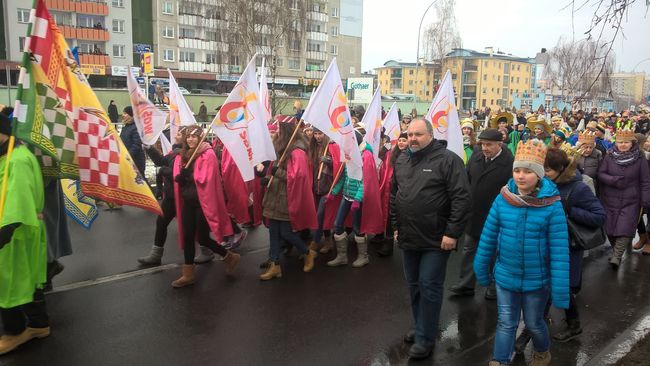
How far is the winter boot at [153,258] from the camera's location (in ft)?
21.8

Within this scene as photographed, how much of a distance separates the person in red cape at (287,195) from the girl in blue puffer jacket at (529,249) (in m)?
2.66

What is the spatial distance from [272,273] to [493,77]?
11688cm

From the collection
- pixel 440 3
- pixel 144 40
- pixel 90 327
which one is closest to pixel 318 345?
pixel 90 327

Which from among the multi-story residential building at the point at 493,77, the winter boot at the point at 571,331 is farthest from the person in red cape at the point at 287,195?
the multi-story residential building at the point at 493,77

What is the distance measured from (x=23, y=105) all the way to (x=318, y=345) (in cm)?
317

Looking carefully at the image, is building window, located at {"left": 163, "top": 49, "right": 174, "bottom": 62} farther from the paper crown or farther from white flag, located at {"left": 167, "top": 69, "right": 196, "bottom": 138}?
the paper crown

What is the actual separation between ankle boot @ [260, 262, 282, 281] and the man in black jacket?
2243 mm

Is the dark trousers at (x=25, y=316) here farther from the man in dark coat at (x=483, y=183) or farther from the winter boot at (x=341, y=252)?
the man in dark coat at (x=483, y=183)

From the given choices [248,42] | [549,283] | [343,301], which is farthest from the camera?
[248,42]

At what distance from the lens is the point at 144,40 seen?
188ft

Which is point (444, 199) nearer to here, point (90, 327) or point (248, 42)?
point (90, 327)

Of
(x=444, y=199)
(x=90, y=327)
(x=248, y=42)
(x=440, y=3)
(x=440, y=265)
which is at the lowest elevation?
(x=90, y=327)

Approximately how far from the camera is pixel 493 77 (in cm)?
11444

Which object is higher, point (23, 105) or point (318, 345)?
point (23, 105)
